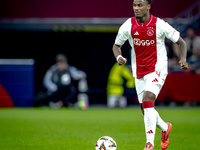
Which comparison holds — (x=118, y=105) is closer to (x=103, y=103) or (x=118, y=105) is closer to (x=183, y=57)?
(x=103, y=103)

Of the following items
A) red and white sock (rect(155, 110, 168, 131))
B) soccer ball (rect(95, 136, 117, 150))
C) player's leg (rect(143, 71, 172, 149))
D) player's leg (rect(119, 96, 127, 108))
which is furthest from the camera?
player's leg (rect(119, 96, 127, 108))

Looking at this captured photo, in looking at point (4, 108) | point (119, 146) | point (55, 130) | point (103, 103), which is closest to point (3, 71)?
point (4, 108)

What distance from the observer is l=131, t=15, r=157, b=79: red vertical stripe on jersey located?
5430 millimetres

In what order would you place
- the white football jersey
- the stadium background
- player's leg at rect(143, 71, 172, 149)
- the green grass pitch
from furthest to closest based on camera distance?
the stadium background, the green grass pitch, the white football jersey, player's leg at rect(143, 71, 172, 149)

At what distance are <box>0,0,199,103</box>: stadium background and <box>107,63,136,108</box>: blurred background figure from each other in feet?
7.55

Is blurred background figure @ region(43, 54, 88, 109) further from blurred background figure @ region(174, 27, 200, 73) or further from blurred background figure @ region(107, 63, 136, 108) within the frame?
blurred background figure @ region(174, 27, 200, 73)

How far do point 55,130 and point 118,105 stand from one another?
23.9ft

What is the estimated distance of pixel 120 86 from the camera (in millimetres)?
15320

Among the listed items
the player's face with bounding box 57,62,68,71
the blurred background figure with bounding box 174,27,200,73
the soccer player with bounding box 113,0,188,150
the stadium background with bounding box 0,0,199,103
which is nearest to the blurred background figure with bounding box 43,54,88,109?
the player's face with bounding box 57,62,68,71

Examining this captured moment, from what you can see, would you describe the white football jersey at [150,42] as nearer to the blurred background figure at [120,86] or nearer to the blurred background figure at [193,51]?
the blurred background figure at [193,51]

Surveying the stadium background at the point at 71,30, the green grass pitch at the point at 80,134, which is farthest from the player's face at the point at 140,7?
the stadium background at the point at 71,30

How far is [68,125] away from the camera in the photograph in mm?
8758

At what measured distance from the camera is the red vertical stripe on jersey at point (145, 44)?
5430mm

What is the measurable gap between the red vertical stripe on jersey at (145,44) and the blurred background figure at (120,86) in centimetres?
956
